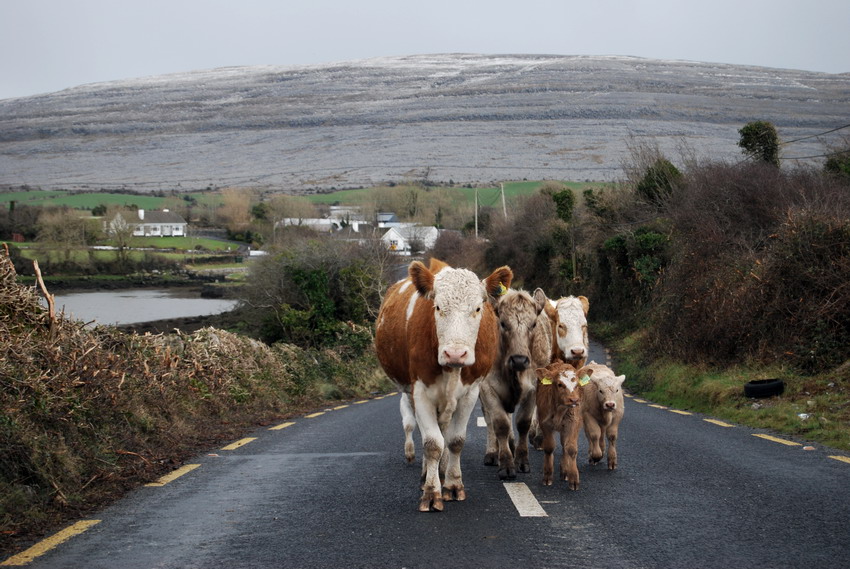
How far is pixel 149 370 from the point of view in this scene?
13672mm

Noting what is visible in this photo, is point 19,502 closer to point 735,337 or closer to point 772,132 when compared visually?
point 735,337

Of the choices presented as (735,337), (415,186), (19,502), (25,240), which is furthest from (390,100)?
(19,502)

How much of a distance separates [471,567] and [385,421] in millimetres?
9451

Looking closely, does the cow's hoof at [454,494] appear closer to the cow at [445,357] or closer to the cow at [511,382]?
the cow at [445,357]

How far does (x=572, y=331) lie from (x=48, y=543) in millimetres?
6533

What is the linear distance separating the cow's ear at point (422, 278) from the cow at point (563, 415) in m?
1.80

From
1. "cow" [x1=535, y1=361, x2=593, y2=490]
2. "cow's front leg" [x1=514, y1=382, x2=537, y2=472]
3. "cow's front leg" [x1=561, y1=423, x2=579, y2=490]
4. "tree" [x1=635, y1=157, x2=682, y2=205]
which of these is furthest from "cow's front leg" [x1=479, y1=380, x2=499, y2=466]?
"tree" [x1=635, y1=157, x2=682, y2=205]

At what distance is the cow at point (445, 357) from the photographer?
7.63 m

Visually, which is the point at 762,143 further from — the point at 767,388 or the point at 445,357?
the point at 445,357

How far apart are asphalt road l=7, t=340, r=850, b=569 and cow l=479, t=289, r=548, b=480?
11.6 inches

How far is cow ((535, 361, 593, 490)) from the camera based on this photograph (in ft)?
29.5

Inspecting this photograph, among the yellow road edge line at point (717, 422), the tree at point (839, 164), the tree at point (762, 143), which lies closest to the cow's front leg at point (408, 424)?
the yellow road edge line at point (717, 422)

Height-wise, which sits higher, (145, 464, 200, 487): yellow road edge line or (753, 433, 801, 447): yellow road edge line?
(145, 464, 200, 487): yellow road edge line

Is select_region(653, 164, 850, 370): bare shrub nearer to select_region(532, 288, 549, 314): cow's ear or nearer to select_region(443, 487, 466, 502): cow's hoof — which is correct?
select_region(532, 288, 549, 314): cow's ear
